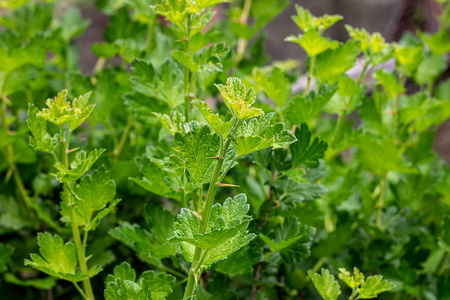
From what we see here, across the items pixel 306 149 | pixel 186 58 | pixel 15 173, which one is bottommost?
pixel 15 173

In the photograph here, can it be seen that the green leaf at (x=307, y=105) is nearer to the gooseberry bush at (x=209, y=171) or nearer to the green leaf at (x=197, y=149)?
the gooseberry bush at (x=209, y=171)

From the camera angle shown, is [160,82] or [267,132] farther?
[160,82]

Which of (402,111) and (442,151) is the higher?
(402,111)

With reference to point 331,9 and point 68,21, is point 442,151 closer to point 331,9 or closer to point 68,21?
point 68,21

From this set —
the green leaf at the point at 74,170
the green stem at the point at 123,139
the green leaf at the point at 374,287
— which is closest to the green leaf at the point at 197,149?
the green leaf at the point at 74,170

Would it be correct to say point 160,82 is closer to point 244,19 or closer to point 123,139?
point 123,139

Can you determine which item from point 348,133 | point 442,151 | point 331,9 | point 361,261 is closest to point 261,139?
point 348,133

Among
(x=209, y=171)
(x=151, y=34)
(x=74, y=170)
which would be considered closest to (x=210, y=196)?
(x=209, y=171)
